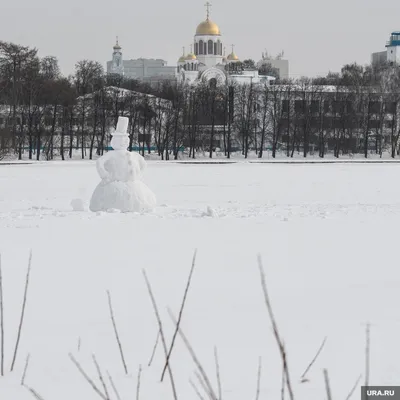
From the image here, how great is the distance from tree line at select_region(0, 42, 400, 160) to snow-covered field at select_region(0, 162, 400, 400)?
1397 inches

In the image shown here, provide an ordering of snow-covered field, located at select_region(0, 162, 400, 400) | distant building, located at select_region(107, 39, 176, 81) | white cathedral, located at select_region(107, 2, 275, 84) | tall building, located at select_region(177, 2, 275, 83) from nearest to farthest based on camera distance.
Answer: snow-covered field, located at select_region(0, 162, 400, 400) → white cathedral, located at select_region(107, 2, 275, 84) → tall building, located at select_region(177, 2, 275, 83) → distant building, located at select_region(107, 39, 176, 81)

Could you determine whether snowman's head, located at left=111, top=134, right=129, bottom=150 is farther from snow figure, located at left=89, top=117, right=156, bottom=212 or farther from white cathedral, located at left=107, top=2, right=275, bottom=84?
white cathedral, located at left=107, top=2, right=275, bottom=84

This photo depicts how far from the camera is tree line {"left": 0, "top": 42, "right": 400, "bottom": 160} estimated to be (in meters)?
48.3

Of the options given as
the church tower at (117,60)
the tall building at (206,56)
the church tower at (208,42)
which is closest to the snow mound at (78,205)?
the tall building at (206,56)

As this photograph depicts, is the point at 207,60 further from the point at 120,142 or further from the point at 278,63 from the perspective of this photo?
the point at 120,142

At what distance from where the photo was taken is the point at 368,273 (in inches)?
292

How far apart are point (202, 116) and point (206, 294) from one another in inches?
2008

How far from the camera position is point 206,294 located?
254 inches

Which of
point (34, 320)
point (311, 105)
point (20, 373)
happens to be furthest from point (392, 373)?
point (311, 105)

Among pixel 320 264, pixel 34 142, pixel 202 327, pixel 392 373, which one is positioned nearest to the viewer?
pixel 392 373

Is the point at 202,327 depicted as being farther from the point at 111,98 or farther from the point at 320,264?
the point at 111,98

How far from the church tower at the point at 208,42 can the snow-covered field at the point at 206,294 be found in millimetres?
79093

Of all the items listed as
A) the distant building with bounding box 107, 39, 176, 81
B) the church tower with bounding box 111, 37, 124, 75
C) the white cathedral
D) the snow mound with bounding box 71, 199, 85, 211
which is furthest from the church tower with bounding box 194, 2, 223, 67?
the snow mound with bounding box 71, 199, 85, 211

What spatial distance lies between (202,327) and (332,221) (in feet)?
23.0
